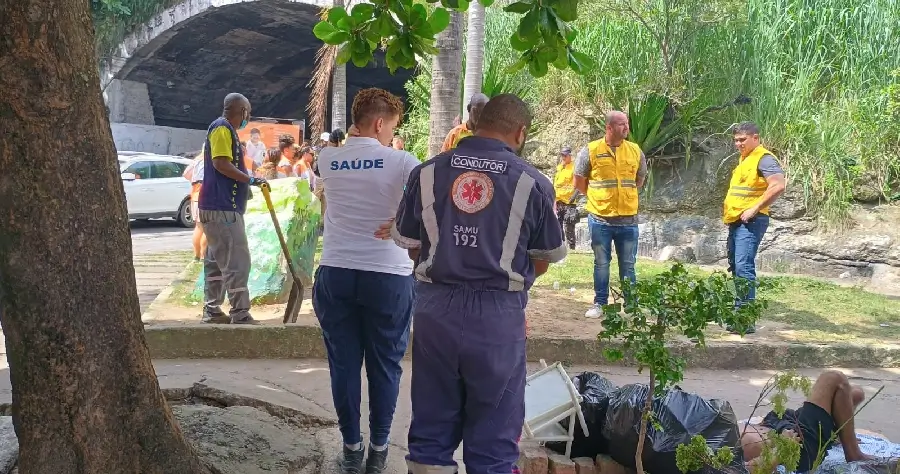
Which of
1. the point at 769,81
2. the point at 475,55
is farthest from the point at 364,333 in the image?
the point at 769,81

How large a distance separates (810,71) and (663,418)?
10800 millimetres

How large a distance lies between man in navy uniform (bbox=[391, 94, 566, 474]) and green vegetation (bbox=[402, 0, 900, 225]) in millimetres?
9966

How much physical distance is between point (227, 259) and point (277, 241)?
145cm

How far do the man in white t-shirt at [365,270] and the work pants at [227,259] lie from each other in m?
2.54

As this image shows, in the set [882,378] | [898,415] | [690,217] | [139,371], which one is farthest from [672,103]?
[139,371]

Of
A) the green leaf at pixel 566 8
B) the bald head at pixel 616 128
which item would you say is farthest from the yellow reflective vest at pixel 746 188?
the green leaf at pixel 566 8

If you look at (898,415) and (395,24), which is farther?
(898,415)

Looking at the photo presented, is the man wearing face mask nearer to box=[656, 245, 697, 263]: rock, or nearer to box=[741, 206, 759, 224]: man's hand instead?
box=[741, 206, 759, 224]: man's hand

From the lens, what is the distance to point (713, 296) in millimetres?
2957

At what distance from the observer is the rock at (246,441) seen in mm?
3421

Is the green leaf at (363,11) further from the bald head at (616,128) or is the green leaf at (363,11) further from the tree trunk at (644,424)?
the bald head at (616,128)

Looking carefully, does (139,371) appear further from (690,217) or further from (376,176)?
(690,217)

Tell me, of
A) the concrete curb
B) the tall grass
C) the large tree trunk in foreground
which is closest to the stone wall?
the tall grass

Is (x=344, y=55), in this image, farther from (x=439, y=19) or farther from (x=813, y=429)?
(x=813, y=429)
